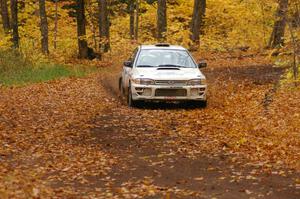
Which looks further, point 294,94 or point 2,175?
point 294,94

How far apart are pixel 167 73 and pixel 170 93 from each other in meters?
0.58

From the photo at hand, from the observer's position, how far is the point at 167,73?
1470cm

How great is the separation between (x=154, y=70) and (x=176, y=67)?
723 millimetres

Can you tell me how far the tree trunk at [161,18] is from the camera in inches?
1064

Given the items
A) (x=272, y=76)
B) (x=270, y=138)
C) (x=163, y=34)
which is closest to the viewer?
(x=270, y=138)

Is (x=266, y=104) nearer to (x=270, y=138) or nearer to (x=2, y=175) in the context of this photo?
(x=270, y=138)

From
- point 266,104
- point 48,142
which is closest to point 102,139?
point 48,142

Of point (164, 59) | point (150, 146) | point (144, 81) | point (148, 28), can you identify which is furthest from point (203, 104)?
point (148, 28)

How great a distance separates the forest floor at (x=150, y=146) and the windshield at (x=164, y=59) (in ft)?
3.84

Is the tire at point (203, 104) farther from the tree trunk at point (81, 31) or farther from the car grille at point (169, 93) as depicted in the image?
the tree trunk at point (81, 31)

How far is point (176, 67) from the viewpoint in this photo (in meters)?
15.3

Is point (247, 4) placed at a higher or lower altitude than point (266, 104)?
higher

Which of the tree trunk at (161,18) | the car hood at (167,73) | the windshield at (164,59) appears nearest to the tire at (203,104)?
the car hood at (167,73)

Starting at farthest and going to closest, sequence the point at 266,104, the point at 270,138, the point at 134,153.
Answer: the point at 266,104 < the point at 270,138 < the point at 134,153
